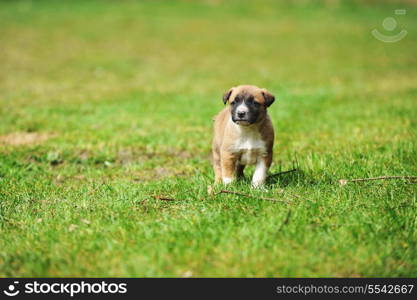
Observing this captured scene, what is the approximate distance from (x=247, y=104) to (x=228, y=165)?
2.12 feet

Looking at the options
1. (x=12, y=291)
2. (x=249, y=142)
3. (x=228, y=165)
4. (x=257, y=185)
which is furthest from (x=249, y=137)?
(x=12, y=291)

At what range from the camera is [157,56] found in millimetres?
18453

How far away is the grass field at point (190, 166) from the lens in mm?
3496

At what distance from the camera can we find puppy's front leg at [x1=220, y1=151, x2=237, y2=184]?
4969 millimetres

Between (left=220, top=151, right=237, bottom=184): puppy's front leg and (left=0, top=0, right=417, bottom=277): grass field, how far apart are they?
24cm

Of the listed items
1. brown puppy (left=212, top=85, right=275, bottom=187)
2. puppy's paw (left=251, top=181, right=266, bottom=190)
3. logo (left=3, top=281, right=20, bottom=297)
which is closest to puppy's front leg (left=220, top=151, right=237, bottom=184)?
brown puppy (left=212, top=85, right=275, bottom=187)

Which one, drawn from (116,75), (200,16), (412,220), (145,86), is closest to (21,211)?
(412,220)

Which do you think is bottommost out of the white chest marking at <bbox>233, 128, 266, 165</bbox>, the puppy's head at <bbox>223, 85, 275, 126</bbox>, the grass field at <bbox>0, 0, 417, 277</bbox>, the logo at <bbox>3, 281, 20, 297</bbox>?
the logo at <bbox>3, 281, 20, 297</bbox>

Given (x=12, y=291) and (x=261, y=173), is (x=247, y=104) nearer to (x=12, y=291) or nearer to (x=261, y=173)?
(x=261, y=173)

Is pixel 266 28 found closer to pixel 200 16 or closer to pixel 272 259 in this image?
pixel 200 16

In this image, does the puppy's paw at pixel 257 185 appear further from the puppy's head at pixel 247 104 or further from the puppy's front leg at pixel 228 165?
the puppy's head at pixel 247 104

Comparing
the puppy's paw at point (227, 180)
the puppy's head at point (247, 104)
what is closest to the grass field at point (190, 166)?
the puppy's paw at point (227, 180)

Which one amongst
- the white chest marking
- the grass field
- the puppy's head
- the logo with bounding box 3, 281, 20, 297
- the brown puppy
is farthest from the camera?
the white chest marking

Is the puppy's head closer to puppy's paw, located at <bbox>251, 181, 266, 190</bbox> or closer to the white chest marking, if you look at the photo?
the white chest marking
